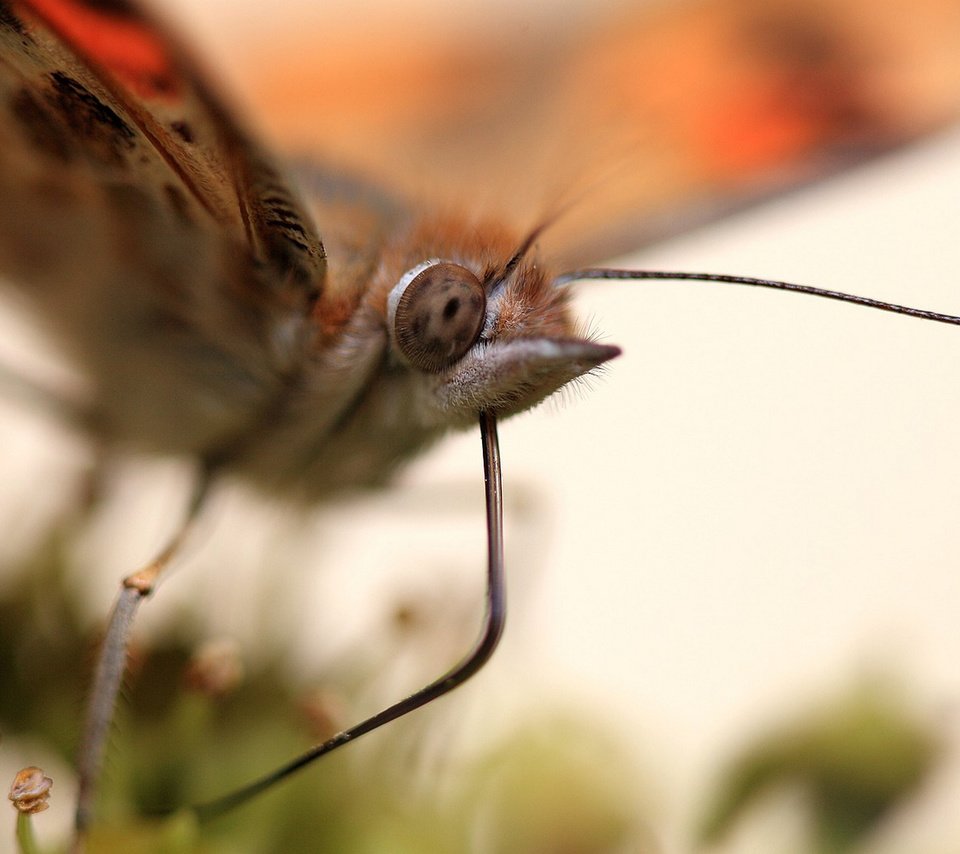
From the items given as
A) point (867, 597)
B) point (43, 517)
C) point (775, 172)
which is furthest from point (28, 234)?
point (867, 597)

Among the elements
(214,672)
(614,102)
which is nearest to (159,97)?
(214,672)

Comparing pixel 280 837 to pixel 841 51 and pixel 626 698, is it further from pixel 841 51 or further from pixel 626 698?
pixel 841 51

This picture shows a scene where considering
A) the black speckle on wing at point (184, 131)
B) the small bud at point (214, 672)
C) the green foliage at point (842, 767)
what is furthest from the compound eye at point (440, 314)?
the green foliage at point (842, 767)

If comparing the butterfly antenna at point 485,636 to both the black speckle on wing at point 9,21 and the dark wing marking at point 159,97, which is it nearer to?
the dark wing marking at point 159,97

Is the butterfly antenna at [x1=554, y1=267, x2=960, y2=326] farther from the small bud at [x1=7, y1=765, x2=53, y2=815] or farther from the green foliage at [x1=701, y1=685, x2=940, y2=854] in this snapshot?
the small bud at [x1=7, y1=765, x2=53, y2=815]

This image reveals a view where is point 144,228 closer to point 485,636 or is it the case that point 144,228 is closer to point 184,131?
point 184,131

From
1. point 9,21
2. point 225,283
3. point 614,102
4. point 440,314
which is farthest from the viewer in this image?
point 614,102

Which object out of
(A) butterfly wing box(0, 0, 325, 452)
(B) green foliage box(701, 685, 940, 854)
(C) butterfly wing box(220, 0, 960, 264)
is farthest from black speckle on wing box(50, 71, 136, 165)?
(B) green foliage box(701, 685, 940, 854)
